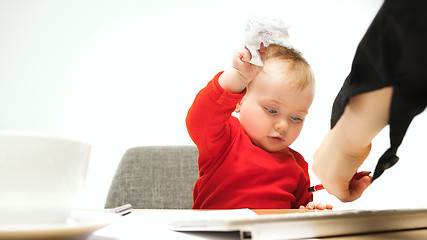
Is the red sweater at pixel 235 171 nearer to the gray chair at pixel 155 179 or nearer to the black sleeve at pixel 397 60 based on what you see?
the gray chair at pixel 155 179

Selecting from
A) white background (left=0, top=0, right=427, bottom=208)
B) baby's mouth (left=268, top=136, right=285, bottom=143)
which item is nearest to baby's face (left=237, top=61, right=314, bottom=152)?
baby's mouth (left=268, top=136, right=285, bottom=143)

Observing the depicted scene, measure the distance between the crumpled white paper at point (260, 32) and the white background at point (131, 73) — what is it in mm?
1157

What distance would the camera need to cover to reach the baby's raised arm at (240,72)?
33.0 inches

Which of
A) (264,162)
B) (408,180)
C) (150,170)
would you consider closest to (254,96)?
(264,162)

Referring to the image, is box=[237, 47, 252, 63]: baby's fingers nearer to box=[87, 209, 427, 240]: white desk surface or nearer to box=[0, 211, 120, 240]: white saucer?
box=[87, 209, 427, 240]: white desk surface

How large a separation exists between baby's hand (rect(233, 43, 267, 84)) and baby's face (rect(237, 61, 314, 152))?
15 centimetres

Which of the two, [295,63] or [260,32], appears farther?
[295,63]

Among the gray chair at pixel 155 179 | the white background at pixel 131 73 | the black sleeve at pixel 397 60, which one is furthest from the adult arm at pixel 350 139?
the white background at pixel 131 73

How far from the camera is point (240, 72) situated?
0.88 meters

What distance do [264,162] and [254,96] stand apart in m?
0.19

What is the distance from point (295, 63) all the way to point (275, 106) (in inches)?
6.1

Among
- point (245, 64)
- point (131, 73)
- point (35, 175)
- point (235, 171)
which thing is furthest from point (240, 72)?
point (131, 73)

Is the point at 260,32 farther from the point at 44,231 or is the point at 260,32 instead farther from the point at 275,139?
the point at 44,231

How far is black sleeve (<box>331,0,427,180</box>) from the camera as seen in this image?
34 centimetres
